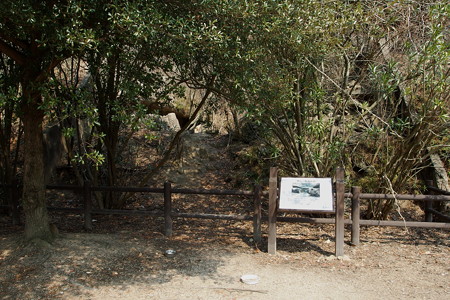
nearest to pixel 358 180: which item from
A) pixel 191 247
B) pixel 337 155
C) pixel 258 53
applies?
pixel 337 155

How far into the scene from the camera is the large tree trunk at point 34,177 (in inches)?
247

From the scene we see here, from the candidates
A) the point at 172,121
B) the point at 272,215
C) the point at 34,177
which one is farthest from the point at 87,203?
the point at 172,121

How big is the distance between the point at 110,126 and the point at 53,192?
3.18m

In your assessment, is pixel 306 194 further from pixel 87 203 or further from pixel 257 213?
pixel 87 203

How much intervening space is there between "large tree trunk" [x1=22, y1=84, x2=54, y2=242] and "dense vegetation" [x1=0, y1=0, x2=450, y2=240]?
0.05 ft

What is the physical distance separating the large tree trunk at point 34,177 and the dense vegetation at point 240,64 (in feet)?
0.05

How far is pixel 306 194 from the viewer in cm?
664

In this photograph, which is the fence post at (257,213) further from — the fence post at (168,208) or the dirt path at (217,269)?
the fence post at (168,208)

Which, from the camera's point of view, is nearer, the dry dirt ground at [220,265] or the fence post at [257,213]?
the dry dirt ground at [220,265]

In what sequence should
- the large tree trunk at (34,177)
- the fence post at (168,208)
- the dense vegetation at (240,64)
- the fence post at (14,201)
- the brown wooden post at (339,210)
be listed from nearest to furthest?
the dense vegetation at (240,64)
the large tree trunk at (34,177)
the brown wooden post at (339,210)
the fence post at (168,208)
the fence post at (14,201)

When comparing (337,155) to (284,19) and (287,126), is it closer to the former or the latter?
(287,126)

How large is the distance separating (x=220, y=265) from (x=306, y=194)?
5.74 feet

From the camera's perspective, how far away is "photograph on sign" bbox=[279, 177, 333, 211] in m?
6.46

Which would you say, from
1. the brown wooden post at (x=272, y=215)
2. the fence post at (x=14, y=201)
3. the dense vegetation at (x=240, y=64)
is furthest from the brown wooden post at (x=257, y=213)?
the fence post at (x=14, y=201)
